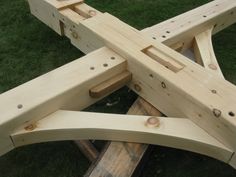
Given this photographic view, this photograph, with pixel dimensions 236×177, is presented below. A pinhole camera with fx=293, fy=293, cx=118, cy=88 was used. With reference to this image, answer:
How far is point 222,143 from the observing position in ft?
4.25

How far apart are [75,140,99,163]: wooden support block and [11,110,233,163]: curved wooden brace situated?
13.4 inches

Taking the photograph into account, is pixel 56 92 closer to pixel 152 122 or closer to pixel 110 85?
pixel 110 85

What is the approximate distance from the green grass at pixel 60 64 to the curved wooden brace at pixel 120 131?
0.46 m

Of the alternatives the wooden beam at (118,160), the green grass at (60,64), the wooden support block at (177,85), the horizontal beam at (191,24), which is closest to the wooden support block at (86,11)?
the wooden support block at (177,85)

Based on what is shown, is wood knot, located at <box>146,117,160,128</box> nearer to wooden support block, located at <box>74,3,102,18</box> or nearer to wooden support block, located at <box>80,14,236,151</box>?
wooden support block, located at <box>80,14,236,151</box>

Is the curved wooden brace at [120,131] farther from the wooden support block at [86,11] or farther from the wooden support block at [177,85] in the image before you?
the wooden support block at [86,11]

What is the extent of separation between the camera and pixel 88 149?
176cm

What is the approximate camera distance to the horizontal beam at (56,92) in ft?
4.29

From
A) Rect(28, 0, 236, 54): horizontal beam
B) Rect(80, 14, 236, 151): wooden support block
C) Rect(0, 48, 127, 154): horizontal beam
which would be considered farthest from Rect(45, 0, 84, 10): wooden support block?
Rect(0, 48, 127, 154): horizontal beam

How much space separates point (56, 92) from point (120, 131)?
1.17ft

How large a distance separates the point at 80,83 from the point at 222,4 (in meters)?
1.34

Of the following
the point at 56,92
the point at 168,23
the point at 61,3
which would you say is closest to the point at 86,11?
the point at 61,3

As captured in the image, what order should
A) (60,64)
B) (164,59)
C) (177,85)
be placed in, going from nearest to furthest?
(177,85) → (164,59) → (60,64)

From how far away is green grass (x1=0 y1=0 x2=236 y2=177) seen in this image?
179 cm
